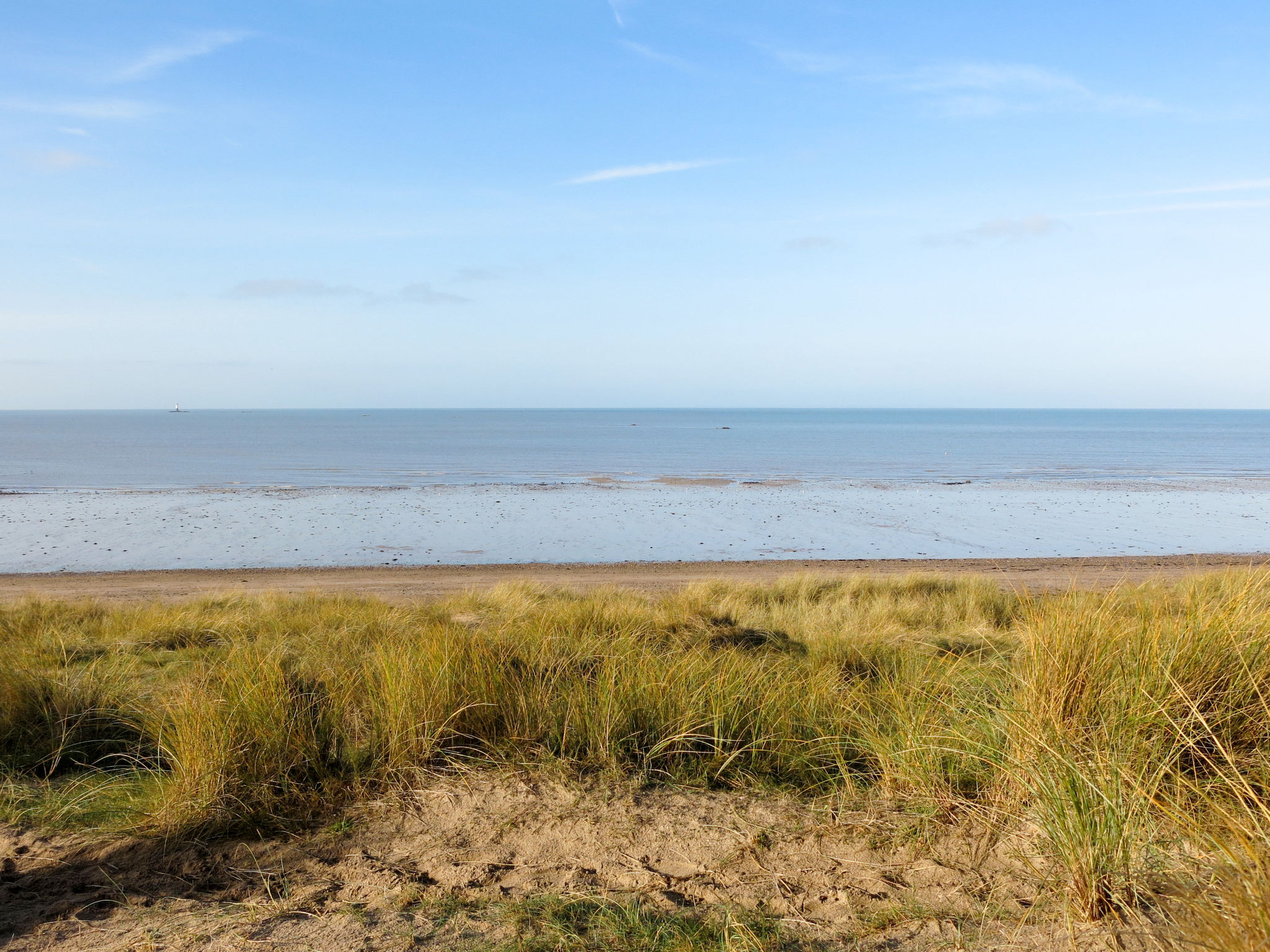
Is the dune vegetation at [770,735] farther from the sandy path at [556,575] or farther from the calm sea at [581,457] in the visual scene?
the calm sea at [581,457]

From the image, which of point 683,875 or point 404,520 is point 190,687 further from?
point 404,520

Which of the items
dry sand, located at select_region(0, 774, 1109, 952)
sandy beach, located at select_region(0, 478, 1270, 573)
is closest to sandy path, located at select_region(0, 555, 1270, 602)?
sandy beach, located at select_region(0, 478, 1270, 573)

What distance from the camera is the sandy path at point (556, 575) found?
1648 centimetres

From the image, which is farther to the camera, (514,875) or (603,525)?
(603,525)

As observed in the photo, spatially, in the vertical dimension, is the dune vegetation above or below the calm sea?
above

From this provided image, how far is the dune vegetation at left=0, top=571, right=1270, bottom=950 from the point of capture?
11.4 feet

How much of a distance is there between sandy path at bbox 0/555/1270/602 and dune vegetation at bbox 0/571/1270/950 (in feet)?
28.8

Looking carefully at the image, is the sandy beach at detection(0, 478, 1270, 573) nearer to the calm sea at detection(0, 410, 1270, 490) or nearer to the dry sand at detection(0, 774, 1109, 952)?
the calm sea at detection(0, 410, 1270, 490)

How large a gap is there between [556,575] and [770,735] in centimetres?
1379

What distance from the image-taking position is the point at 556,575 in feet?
62.3

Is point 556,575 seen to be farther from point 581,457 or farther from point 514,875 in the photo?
point 581,457

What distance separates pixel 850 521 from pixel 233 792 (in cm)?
2571

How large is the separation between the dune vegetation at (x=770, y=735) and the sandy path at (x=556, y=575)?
8.79 meters

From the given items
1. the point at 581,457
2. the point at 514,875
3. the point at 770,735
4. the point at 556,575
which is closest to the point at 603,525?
the point at 556,575
